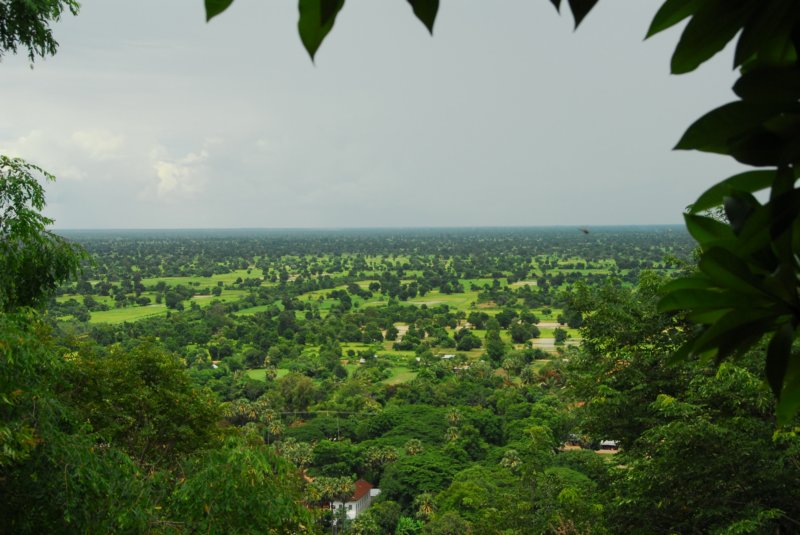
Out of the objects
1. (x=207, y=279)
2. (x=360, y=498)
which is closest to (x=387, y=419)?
(x=360, y=498)

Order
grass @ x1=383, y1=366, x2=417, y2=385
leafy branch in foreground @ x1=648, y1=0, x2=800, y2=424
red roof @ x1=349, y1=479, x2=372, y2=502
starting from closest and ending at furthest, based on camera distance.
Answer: leafy branch in foreground @ x1=648, y1=0, x2=800, y2=424 < red roof @ x1=349, y1=479, x2=372, y2=502 < grass @ x1=383, y1=366, x2=417, y2=385

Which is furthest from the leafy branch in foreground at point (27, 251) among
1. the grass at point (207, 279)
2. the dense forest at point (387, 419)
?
the grass at point (207, 279)

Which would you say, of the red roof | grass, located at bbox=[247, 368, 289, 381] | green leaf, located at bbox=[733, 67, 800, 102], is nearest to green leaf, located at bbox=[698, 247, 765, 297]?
green leaf, located at bbox=[733, 67, 800, 102]

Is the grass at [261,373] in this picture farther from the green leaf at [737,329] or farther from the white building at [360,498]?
the green leaf at [737,329]

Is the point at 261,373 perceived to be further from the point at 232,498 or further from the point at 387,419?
the point at 232,498

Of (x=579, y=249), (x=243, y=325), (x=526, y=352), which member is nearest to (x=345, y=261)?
(x=579, y=249)

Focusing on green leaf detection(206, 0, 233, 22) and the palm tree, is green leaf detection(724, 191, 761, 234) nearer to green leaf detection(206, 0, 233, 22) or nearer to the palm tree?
green leaf detection(206, 0, 233, 22)
